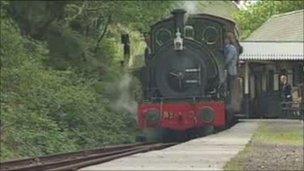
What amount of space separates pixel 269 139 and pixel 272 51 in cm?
1159

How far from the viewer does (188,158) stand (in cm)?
1265

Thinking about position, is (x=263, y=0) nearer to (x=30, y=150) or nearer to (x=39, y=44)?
(x=39, y=44)

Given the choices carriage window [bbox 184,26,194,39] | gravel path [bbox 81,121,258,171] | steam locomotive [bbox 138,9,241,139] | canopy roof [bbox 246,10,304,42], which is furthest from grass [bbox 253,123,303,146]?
canopy roof [bbox 246,10,304,42]

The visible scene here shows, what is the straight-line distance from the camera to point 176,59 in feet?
68.7

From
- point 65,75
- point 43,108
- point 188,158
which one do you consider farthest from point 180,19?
point 188,158

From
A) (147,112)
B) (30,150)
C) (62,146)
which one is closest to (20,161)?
(30,150)

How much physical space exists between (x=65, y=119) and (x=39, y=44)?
3.18m

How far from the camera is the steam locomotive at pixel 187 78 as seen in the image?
2059cm

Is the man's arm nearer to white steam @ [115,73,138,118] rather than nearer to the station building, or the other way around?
white steam @ [115,73,138,118]

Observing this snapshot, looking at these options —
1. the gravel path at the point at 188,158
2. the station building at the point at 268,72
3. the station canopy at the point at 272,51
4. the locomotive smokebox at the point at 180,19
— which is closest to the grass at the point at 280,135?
the gravel path at the point at 188,158

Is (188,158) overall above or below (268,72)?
below

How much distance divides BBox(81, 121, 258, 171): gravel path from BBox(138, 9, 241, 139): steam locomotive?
3142 millimetres

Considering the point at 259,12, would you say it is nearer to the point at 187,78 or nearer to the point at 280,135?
the point at 187,78

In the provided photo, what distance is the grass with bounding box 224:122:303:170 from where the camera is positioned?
12247 mm
